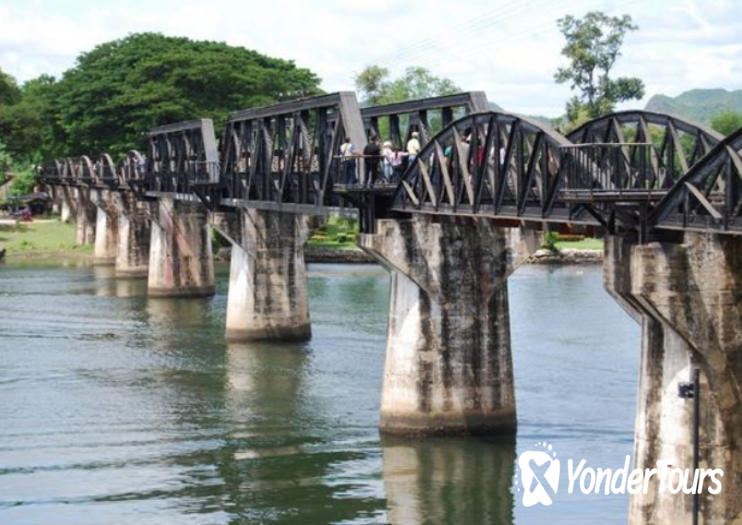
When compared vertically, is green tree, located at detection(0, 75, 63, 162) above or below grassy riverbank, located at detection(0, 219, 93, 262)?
above

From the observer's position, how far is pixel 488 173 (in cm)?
3944

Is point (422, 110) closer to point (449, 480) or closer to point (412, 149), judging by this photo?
point (412, 149)

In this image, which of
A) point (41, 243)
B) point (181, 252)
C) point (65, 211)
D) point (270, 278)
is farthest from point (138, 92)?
point (270, 278)

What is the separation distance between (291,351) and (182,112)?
2218 inches

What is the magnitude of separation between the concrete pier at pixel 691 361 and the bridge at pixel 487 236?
35mm

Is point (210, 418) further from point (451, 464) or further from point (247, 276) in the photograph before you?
point (247, 276)

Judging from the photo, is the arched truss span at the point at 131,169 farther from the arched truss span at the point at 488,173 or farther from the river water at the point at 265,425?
the arched truss span at the point at 488,173

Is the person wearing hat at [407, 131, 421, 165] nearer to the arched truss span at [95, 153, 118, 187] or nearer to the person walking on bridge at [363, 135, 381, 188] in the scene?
the person walking on bridge at [363, 135, 381, 188]

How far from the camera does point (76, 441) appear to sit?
4584cm

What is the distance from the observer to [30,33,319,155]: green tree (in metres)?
121

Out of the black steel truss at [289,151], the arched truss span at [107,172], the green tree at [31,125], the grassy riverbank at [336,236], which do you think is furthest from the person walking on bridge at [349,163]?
the green tree at [31,125]

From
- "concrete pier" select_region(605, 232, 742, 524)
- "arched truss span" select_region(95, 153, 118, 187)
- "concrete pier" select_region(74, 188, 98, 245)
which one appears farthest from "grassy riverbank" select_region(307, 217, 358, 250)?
"concrete pier" select_region(605, 232, 742, 524)

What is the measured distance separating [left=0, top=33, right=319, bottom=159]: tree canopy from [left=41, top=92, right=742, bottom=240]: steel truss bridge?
1930 inches

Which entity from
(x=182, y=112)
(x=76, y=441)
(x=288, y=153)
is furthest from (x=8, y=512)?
(x=182, y=112)
